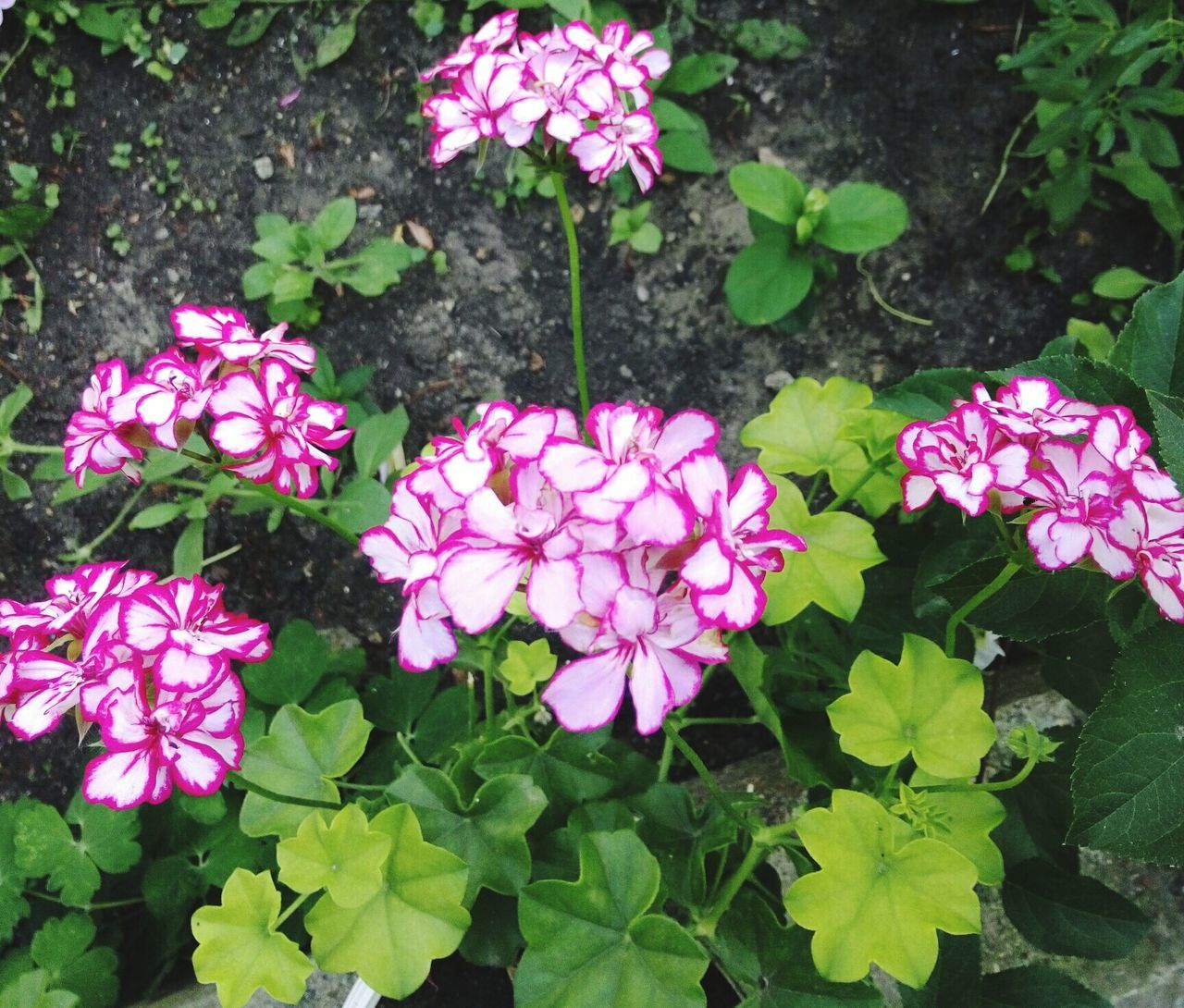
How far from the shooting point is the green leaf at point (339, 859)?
34.1 inches

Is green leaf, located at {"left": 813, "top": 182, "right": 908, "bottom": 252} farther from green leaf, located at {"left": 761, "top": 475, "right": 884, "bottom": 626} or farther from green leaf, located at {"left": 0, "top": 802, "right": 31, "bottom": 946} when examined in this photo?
green leaf, located at {"left": 0, "top": 802, "right": 31, "bottom": 946}

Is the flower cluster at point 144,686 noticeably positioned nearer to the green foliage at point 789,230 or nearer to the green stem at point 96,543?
the green stem at point 96,543

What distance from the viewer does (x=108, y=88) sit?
1.81 meters

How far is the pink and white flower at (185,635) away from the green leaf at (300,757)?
0.22 metres

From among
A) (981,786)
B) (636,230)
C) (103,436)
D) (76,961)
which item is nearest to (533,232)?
(636,230)

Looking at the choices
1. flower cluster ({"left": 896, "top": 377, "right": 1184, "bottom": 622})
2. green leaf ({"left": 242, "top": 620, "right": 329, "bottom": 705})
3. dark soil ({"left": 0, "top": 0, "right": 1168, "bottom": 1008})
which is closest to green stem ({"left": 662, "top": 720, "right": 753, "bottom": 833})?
flower cluster ({"left": 896, "top": 377, "right": 1184, "bottom": 622})

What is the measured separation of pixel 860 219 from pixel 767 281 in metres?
0.18

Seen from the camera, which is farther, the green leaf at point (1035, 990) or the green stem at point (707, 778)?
the green leaf at point (1035, 990)

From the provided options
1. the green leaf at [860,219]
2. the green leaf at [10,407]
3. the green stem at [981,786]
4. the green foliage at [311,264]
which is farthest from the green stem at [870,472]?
the green leaf at [10,407]

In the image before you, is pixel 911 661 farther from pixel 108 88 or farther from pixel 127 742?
pixel 108 88

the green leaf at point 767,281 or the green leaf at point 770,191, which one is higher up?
the green leaf at point 770,191

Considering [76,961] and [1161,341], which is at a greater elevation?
[1161,341]

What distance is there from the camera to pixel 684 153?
1719 millimetres

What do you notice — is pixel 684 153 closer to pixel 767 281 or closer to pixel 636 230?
pixel 636 230
